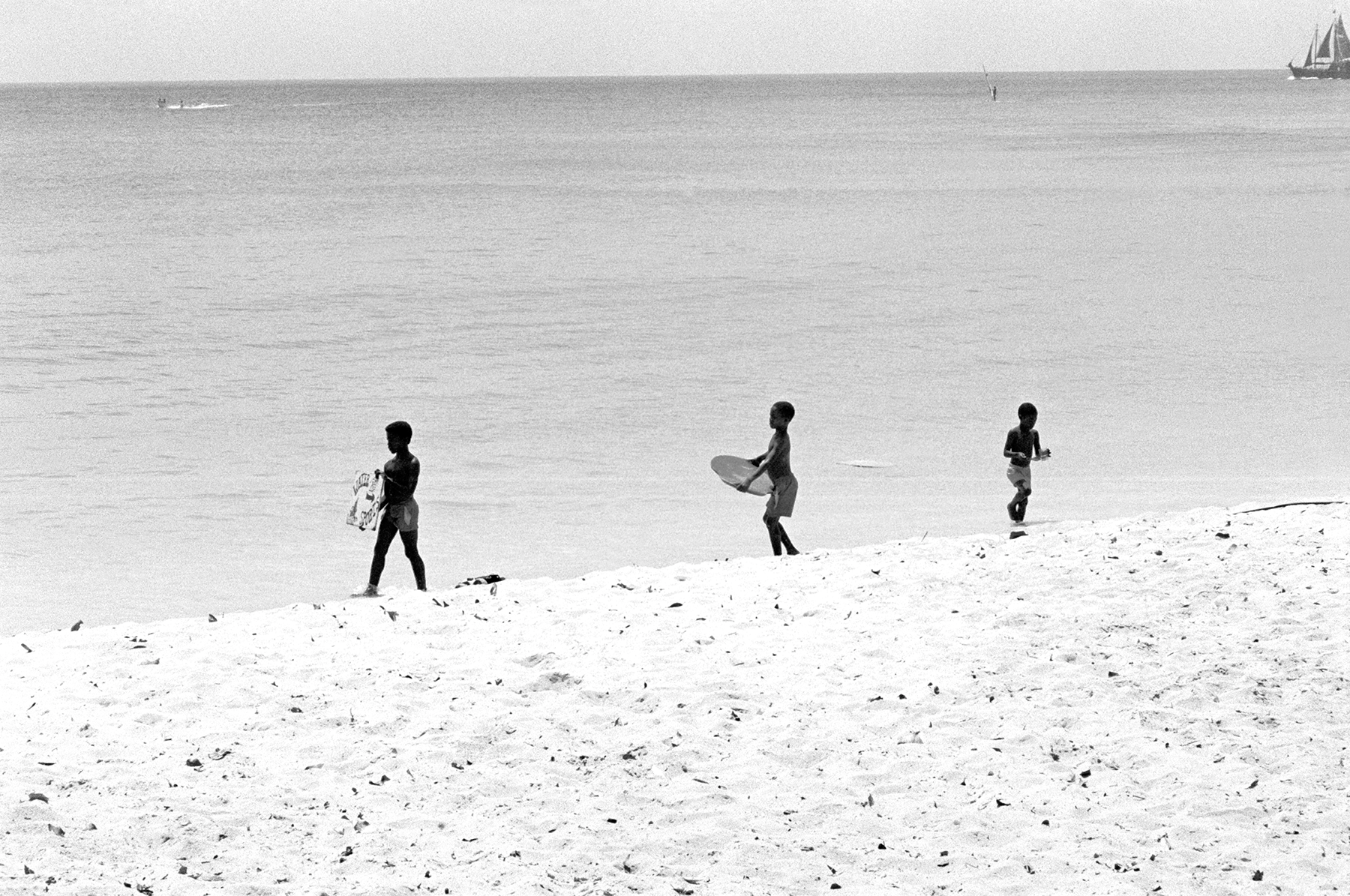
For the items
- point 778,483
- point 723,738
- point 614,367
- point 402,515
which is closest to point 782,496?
point 778,483

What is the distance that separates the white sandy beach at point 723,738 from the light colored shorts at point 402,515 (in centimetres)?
101

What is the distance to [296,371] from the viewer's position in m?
22.9

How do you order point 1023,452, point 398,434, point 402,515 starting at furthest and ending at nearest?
point 1023,452
point 402,515
point 398,434

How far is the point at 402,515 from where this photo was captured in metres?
10.1

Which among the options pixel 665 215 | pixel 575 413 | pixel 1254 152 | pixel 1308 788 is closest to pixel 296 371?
pixel 575 413

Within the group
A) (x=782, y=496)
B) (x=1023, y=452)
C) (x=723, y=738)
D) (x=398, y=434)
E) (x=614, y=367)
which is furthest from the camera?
(x=614, y=367)

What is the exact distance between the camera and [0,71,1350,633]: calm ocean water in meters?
13.7

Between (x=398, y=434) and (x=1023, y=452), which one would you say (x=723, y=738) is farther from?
(x=1023, y=452)

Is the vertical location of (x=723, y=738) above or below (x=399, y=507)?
below

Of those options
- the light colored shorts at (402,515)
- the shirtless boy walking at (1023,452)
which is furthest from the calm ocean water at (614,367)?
the light colored shorts at (402,515)

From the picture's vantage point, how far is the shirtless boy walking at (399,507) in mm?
9945

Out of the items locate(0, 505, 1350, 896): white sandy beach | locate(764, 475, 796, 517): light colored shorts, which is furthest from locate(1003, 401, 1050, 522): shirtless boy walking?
locate(0, 505, 1350, 896): white sandy beach

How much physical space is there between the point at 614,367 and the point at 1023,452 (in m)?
11.5

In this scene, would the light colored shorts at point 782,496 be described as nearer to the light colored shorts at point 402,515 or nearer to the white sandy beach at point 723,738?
the white sandy beach at point 723,738
